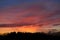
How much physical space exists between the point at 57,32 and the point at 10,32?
996mm

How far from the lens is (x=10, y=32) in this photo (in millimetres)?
3805

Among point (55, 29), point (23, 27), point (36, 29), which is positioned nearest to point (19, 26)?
point (23, 27)

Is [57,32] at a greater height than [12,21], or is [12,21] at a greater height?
[12,21]

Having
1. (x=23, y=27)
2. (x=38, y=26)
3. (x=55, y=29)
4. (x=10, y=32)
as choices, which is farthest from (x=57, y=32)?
(x=10, y=32)

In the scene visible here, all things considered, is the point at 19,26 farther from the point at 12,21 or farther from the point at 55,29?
the point at 55,29
